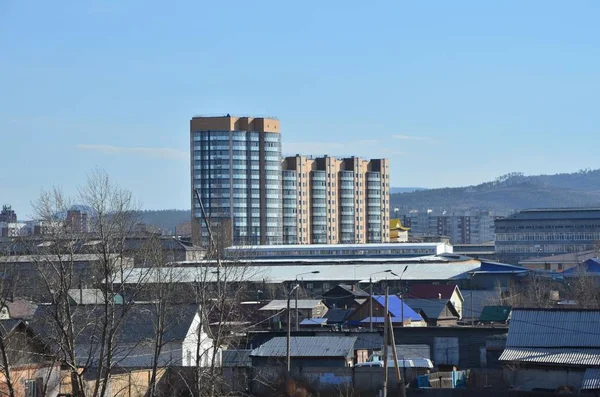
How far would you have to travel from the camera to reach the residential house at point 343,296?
2163 inches

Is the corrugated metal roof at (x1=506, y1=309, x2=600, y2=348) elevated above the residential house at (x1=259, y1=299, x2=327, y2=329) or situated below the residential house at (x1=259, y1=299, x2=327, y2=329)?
above

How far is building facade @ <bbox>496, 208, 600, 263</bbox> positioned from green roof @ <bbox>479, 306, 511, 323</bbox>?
66.6 metres

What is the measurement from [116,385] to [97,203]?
7447 millimetres

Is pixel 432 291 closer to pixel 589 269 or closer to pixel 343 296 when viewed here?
pixel 343 296

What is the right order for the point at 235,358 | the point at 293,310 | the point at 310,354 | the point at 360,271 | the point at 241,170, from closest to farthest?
the point at 310,354
the point at 235,358
the point at 293,310
the point at 360,271
the point at 241,170

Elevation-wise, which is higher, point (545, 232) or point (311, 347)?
point (545, 232)

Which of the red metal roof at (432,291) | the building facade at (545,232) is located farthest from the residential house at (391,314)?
the building facade at (545,232)

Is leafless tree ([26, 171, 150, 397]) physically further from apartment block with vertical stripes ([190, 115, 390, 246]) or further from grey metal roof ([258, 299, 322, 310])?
apartment block with vertical stripes ([190, 115, 390, 246])

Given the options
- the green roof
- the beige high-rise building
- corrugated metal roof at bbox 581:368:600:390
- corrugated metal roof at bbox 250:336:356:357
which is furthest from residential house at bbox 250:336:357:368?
the beige high-rise building

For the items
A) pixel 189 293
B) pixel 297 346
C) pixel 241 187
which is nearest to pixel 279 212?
pixel 241 187

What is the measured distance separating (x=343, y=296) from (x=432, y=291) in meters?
4.75

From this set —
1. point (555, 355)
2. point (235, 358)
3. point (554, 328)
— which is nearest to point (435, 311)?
point (235, 358)

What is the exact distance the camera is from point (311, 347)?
32.9 m

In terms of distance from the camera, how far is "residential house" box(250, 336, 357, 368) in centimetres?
3216
